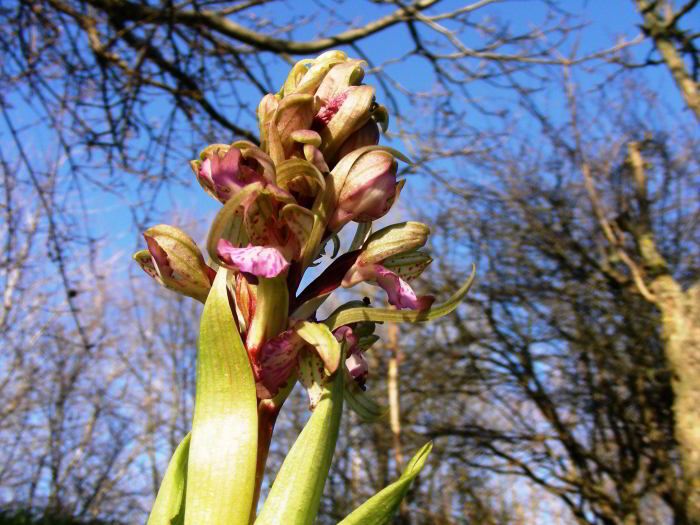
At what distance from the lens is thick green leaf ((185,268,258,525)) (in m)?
0.88

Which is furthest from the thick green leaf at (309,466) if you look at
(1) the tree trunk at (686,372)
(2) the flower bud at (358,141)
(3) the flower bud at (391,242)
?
(1) the tree trunk at (686,372)

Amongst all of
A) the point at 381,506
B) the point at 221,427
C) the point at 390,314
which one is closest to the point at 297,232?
the point at 390,314

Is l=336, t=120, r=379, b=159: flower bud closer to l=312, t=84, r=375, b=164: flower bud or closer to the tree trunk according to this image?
l=312, t=84, r=375, b=164: flower bud

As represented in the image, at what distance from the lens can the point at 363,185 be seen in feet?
3.42

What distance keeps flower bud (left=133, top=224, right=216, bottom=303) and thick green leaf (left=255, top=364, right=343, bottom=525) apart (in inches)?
11.8

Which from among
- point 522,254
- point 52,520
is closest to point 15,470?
point 52,520

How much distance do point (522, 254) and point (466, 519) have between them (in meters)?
3.48

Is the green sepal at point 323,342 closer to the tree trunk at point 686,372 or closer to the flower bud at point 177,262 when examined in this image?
the flower bud at point 177,262

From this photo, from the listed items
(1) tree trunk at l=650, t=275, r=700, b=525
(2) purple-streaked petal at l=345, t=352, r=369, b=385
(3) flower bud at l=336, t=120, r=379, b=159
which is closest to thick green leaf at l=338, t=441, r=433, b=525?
(2) purple-streaked petal at l=345, t=352, r=369, b=385

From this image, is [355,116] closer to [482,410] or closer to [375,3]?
[375,3]

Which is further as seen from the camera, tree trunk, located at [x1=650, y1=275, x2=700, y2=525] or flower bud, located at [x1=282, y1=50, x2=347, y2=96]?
tree trunk, located at [x1=650, y1=275, x2=700, y2=525]

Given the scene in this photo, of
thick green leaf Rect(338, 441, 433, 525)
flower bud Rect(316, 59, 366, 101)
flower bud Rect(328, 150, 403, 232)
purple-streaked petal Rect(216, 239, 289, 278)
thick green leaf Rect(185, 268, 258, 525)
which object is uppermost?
flower bud Rect(316, 59, 366, 101)

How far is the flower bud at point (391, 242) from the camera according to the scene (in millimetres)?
1089

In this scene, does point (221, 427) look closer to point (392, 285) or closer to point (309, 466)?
point (309, 466)
